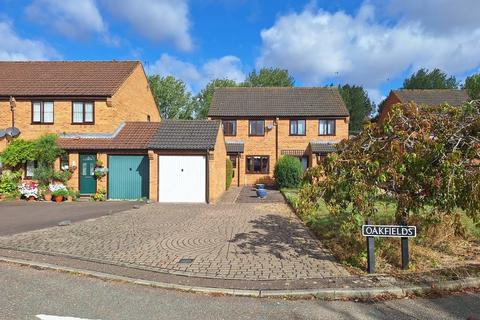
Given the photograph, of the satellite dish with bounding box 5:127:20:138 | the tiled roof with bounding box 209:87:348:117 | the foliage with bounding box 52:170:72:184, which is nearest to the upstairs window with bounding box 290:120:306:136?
the tiled roof with bounding box 209:87:348:117

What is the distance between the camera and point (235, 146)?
86.0 feet

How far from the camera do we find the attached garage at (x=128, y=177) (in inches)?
669

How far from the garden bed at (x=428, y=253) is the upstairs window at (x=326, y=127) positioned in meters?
17.8

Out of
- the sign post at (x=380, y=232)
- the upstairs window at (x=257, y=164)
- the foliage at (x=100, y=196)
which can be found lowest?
the foliage at (x=100, y=196)

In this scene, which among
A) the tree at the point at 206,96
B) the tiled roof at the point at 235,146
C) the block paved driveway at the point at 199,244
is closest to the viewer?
the block paved driveway at the point at 199,244

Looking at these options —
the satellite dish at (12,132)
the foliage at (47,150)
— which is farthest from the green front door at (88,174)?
the satellite dish at (12,132)

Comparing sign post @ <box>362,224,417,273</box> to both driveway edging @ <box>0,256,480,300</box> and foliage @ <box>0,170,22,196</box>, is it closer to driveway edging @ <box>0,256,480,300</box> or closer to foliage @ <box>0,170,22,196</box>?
driveway edging @ <box>0,256,480,300</box>

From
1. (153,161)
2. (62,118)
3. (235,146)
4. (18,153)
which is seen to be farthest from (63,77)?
(235,146)

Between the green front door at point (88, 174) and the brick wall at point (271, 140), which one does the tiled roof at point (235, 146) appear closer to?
the brick wall at point (271, 140)

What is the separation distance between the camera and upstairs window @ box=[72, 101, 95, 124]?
Result: 723 inches

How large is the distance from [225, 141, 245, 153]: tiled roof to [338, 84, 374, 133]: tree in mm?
38230

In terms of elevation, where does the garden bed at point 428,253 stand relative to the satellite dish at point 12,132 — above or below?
below

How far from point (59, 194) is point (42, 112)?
5071mm

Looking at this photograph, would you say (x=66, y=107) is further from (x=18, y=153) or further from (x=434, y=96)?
(x=434, y=96)
